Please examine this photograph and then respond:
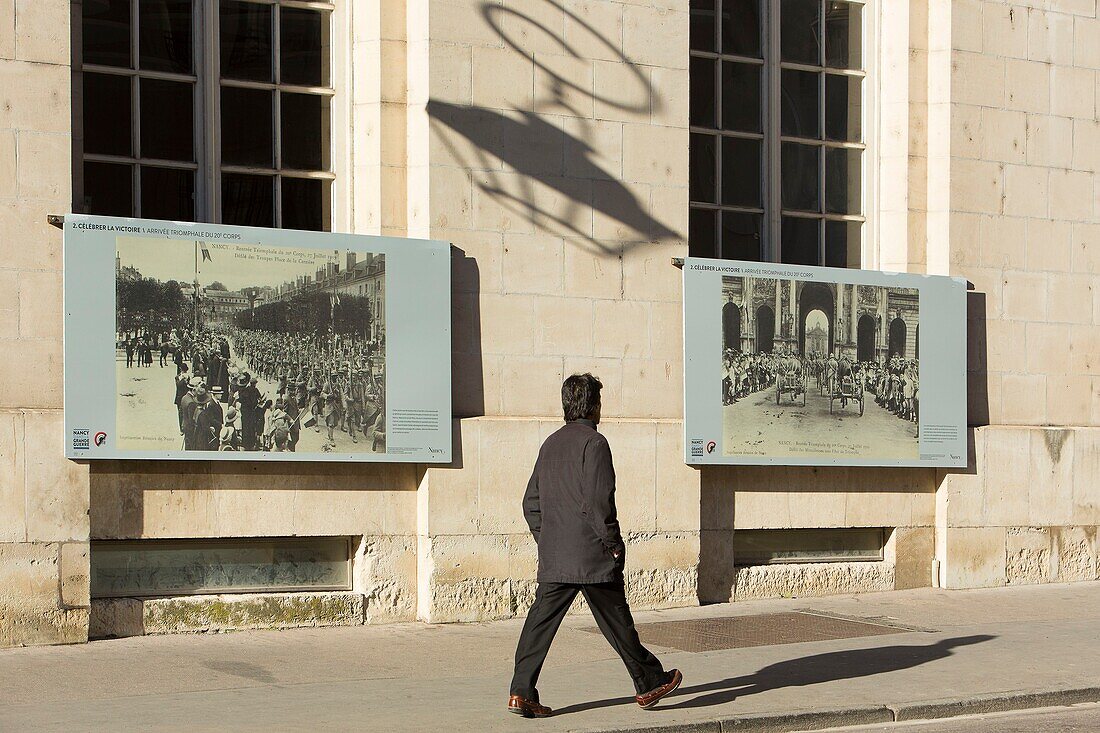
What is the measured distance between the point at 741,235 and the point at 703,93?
1.27 meters

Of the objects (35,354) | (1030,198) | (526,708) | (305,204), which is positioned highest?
(1030,198)

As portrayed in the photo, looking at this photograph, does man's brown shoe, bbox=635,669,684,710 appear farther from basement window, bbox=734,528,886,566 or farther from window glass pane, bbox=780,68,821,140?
window glass pane, bbox=780,68,821,140

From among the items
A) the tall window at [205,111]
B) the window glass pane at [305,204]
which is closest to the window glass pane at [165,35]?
the tall window at [205,111]

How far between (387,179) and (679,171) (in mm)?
2381

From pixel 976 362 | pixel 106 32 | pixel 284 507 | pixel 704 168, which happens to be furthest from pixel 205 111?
pixel 976 362

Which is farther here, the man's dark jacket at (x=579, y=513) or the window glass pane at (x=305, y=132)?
the window glass pane at (x=305, y=132)

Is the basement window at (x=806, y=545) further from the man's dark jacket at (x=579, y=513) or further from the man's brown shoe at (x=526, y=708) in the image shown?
the man's brown shoe at (x=526, y=708)

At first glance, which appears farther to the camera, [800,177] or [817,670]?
[800,177]

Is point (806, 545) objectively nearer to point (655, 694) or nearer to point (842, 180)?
point (842, 180)

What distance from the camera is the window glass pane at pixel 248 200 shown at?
35.4 ft

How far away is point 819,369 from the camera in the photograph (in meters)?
12.4

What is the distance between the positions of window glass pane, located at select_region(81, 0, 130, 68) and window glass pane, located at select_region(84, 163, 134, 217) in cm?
74

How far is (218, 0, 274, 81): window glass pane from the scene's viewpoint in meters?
10.8

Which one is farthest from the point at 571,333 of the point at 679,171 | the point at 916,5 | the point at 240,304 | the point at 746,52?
the point at 916,5
